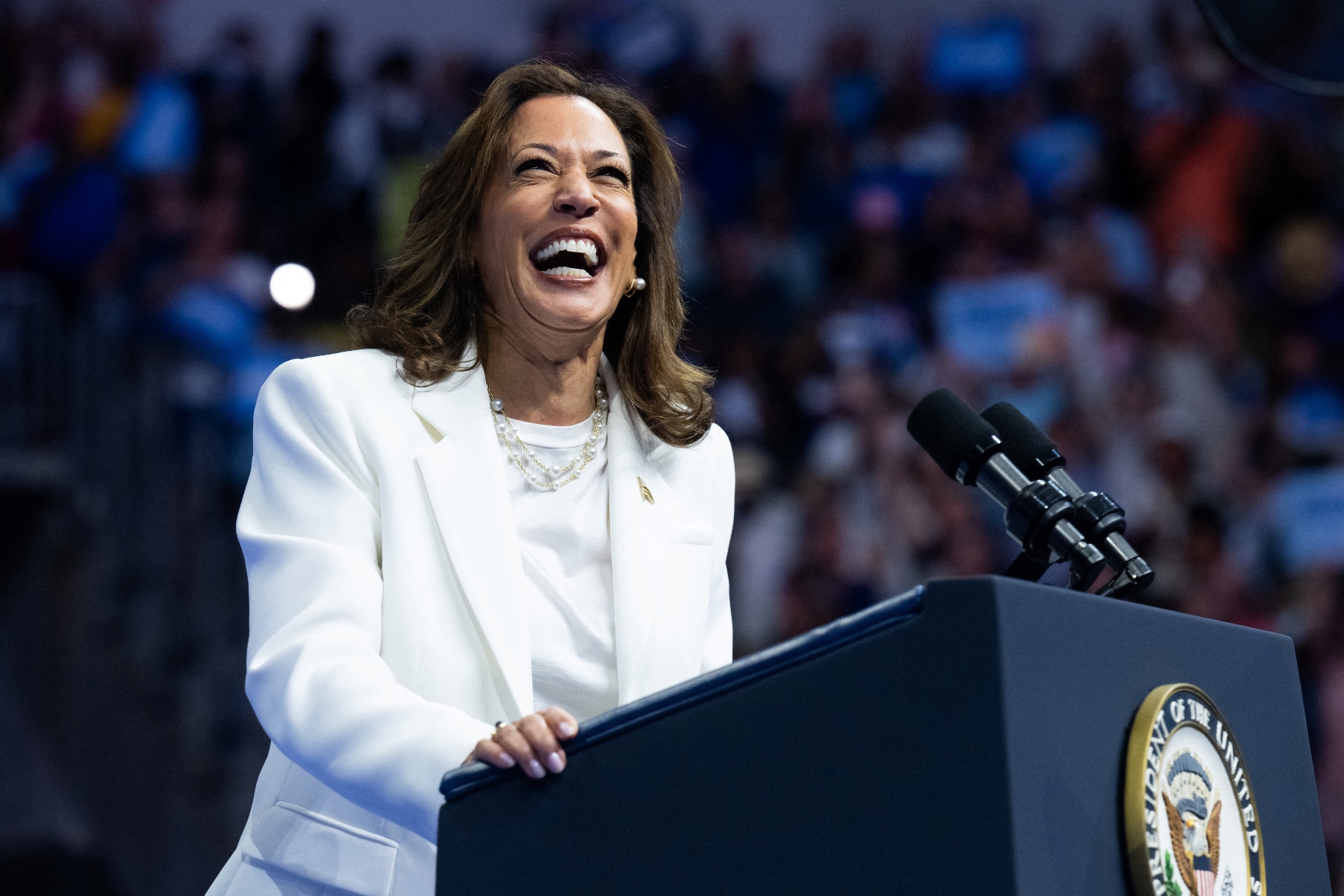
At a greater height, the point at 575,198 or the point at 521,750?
the point at 575,198

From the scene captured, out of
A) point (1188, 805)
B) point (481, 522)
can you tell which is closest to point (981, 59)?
point (481, 522)

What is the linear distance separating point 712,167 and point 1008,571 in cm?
628

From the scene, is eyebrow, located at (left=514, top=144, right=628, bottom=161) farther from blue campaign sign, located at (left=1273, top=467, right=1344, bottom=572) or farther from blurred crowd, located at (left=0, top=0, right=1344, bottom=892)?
blue campaign sign, located at (left=1273, top=467, right=1344, bottom=572)

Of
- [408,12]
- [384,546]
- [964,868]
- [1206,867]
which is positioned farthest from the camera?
[408,12]

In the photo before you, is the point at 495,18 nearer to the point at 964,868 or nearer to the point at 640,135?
the point at 640,135

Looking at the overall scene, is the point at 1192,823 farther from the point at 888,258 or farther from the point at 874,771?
the point at 888,258

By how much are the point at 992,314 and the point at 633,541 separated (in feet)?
13.9

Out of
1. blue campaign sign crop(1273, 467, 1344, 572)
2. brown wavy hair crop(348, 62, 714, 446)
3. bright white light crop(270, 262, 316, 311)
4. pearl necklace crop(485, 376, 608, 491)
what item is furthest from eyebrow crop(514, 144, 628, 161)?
bright white light crop(270, 262, 316, 311)

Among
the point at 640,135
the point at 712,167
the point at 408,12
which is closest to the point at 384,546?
the point at 640,135

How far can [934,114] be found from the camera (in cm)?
718

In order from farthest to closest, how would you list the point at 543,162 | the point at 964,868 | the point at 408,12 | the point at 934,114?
the point at 408,12
the point at 934,114
the point at 543,162
the point at 964,868

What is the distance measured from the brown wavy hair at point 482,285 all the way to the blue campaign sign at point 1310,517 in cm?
310

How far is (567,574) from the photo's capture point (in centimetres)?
173

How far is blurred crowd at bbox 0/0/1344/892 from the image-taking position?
4.86 meters
